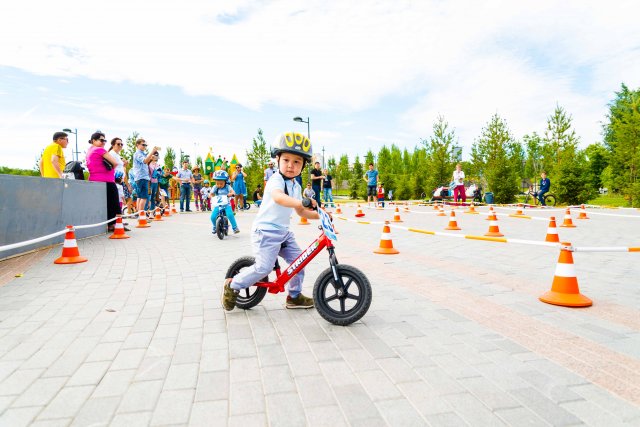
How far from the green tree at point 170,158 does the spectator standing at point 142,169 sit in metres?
59.0

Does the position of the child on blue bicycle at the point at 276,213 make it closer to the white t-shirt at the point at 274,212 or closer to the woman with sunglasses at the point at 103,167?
the white t-shirt at the point at 274,212

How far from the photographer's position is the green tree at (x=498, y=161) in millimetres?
27672

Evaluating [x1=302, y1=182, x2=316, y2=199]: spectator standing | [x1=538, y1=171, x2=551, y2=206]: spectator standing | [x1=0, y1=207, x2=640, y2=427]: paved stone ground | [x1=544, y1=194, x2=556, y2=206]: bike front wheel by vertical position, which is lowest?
[x1=0, y1=207, x2=640, y2=427]: paved stone ground

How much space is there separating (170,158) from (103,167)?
62.6 meters

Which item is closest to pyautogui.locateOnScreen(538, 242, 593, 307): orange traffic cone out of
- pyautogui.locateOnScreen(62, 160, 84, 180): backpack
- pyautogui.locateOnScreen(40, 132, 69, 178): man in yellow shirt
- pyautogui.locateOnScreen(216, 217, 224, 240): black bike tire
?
pyautogui.locateOnScreen(216, 217, 224, 240): black bike tire

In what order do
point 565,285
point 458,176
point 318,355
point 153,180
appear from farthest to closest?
1. point 458,176
2. point 153,180
3. point 565,285
4. point 318,355

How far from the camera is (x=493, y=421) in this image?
215 centimetres

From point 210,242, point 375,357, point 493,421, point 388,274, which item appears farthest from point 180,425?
point 210,242

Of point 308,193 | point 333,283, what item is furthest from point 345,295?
point 308,193

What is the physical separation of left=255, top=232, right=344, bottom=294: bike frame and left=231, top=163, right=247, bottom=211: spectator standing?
576 inches

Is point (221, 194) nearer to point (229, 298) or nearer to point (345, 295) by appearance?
point (229, 298)

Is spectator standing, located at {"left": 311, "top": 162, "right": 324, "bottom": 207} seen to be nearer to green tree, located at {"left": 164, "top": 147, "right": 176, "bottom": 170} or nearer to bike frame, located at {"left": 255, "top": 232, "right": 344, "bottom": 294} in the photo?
bike frame, located at {"left": 255, "top": 232, "right": 344, "bottom": 294}

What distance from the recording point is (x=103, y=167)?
1036cm

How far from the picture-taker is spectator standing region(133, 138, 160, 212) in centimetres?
1215
